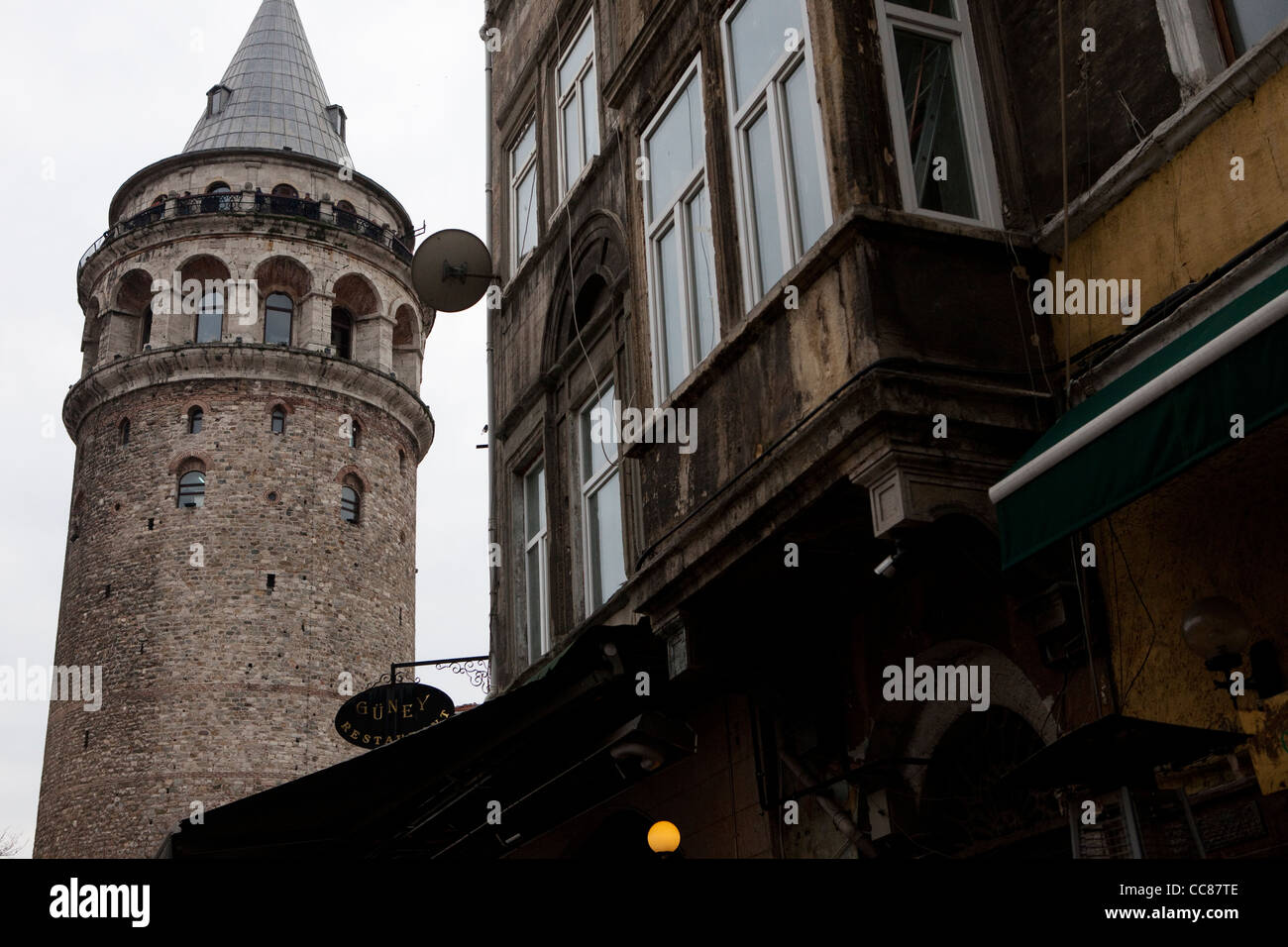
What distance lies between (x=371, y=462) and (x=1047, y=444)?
113 feet

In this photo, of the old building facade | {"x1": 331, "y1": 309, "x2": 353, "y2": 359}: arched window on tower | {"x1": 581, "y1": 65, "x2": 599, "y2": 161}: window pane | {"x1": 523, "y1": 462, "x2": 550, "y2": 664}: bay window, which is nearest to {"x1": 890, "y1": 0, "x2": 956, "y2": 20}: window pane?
the old building facade

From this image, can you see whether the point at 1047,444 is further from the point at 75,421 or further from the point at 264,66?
the point at 264,66

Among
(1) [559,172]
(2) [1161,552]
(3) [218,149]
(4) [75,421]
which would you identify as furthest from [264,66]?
(2) [1161,552]

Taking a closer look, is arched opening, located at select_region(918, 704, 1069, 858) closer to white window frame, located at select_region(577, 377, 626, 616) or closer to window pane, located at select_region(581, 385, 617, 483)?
white window frame, located at select_region(577, 377, 626, 616)

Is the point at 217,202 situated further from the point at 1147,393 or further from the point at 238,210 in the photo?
the point at 1147,393

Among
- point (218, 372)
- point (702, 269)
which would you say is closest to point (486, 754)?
point (702, 269)

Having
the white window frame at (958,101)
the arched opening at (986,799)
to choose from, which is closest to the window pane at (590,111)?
the white window frame at (958,101)

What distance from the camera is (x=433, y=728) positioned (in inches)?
360

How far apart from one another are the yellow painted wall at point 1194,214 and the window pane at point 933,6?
5.46 ft

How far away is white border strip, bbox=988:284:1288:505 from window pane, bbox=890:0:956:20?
10.5ft

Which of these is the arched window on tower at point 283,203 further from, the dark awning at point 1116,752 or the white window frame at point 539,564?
the dark awning at point 1116,752

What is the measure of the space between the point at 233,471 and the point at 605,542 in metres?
26.9

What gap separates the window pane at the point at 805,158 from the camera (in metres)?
7.74

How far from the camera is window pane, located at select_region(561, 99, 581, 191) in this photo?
13375mm
